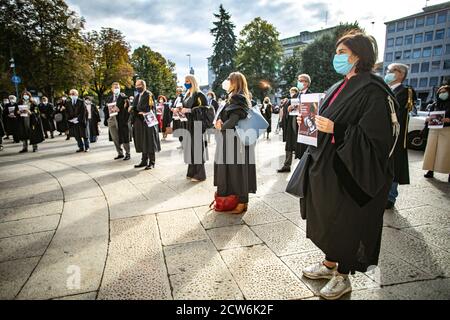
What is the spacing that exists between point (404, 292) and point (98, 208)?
4.35 meters

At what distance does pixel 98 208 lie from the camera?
4586 millimetres

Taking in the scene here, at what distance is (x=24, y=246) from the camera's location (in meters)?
3.36

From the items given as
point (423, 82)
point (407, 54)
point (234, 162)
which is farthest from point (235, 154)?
point (407, 54)

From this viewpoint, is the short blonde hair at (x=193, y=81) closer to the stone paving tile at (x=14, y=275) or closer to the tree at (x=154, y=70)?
the stone paving tile at (x=14, y=275)

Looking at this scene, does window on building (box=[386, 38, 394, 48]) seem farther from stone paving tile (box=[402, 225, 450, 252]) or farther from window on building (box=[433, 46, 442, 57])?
stone paving tile (box=[402, 225, 450, 252])

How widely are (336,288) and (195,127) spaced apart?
4.57m

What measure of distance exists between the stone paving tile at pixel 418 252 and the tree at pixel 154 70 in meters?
50.2

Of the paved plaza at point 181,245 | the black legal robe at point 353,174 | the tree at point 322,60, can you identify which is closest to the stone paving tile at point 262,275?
the paved plaza at point 181,245

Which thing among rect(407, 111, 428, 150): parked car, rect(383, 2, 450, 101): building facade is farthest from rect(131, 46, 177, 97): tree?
rect(383, 2, 450, 101): building facade

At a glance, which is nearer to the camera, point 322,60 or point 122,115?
point 122,115

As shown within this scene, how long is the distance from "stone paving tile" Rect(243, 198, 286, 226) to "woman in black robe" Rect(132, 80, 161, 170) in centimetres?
375

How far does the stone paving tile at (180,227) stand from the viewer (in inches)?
138

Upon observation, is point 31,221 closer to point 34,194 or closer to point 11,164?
point 34,194

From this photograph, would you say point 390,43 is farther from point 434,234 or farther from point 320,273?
point 320,273
